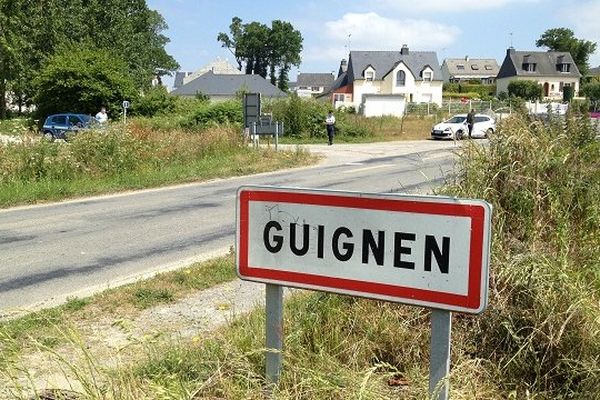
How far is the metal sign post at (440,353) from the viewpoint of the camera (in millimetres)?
2086

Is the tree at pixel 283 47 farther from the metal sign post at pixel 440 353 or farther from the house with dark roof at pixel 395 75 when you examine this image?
the metal sign post at pixel 440 353

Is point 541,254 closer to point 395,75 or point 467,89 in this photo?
point 395,75

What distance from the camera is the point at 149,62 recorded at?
192 feet

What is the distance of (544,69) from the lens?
95.2 meters

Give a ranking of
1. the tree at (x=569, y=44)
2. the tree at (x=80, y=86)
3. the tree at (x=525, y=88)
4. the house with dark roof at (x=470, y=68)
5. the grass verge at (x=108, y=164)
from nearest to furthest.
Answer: the grass verge at (x=108, y=164)
the tree at (x=80, y=86)
the tree at (x=525, y=88)
the tree at (x=569, y=44)
the house with dark roof at (x=470, y=68)

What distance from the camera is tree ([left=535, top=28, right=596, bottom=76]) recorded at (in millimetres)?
104562

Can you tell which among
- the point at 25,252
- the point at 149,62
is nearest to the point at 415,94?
the point at 149,62

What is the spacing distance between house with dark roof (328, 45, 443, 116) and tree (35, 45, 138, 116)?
40.8 meters

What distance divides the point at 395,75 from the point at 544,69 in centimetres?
3102

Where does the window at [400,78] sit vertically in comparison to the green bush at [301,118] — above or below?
above

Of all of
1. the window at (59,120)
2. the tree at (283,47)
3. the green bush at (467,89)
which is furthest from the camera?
the tree at (283,47)

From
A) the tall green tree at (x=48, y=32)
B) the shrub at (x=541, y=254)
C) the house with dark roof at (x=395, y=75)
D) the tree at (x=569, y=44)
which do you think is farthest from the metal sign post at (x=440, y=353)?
the tree at (x=569, y=44)

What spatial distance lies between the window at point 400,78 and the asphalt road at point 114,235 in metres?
65.4

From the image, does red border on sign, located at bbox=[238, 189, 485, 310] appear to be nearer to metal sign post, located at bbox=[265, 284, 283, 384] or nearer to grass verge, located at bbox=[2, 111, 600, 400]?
metal sign post, located at bbox=[265, 284, 283, 384]
